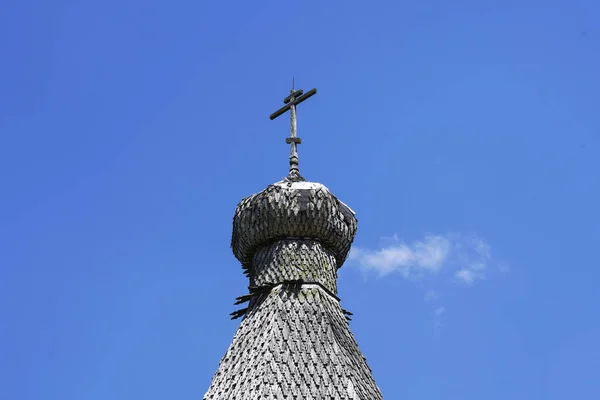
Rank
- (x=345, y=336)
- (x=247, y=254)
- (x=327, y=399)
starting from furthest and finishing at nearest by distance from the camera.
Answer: (x=247, y=254) → (x=345, y=336) → (x=327, y=399)

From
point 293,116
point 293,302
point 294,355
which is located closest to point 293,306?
point 293,302

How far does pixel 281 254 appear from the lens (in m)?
17.5

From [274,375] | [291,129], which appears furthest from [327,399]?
[291,129]

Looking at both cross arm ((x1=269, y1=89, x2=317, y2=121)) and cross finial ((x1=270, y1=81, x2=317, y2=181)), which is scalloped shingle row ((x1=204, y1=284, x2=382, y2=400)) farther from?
cross arm ((x1=269, y1=89, x2=317, y2=121))

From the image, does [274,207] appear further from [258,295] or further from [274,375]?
[274,375]

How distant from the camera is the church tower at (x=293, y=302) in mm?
15547

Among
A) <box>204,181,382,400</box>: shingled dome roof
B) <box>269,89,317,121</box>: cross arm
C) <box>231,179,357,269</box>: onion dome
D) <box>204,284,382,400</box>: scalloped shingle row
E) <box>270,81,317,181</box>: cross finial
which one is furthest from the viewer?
<box>269,89,317,121</box>: cross arm

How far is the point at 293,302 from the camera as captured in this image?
55.3 feet

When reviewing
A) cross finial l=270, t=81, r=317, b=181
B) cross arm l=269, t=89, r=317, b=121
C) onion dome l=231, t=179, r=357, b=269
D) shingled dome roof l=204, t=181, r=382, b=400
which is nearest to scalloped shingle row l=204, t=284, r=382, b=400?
shingled dome roof l=204, t=181, r=382, b=400

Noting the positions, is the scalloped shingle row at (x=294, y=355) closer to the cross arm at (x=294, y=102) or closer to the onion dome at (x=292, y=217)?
the onion dome at (x=292, y=217)

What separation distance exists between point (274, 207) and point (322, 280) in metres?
1.32

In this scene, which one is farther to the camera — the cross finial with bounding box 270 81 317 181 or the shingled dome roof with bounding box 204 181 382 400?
the cross finial with bounding box 270 81 317 181

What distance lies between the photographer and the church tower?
15547 millimetres

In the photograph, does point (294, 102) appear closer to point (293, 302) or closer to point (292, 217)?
point (292, 217)
